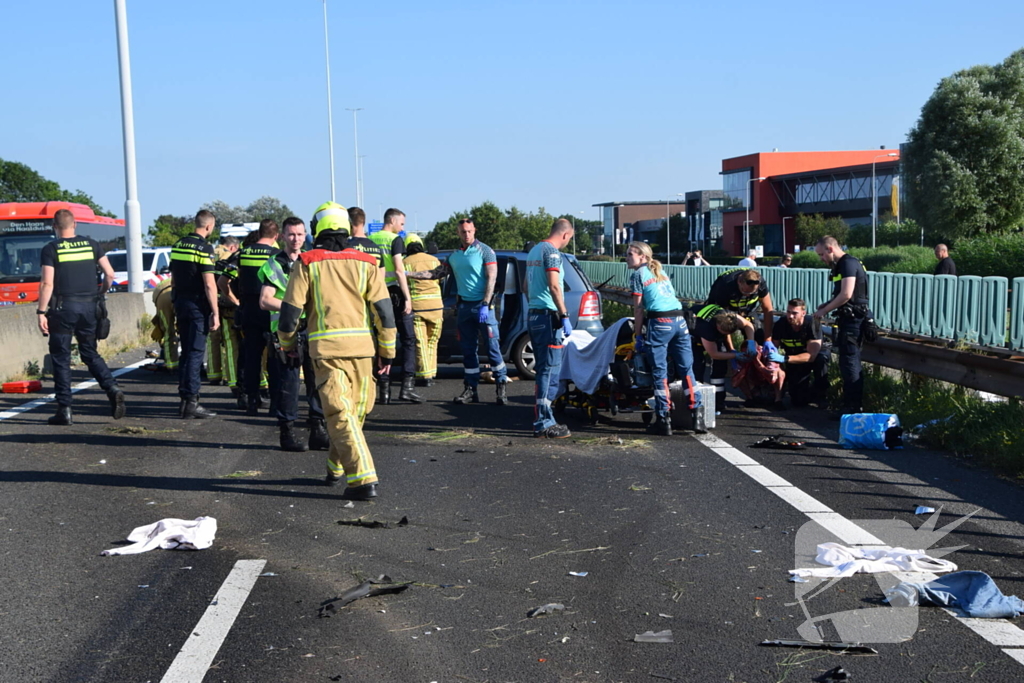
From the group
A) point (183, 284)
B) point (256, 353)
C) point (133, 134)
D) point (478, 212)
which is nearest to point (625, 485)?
point (256, 353)

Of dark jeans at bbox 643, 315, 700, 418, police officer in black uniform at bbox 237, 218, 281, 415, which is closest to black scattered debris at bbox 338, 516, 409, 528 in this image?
dark jeans at bbox 643, 315, 700, 418

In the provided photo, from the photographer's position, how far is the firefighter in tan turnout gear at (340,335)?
280 inches

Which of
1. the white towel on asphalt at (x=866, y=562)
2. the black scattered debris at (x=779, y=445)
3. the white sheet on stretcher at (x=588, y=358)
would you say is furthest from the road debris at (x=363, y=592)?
the white sheet on stretcher at (x=588, y=358)

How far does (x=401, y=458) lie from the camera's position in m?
8.85

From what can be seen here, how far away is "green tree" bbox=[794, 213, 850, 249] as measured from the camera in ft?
289

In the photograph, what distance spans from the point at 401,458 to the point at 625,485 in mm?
2018

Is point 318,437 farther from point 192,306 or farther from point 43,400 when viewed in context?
point 43,400

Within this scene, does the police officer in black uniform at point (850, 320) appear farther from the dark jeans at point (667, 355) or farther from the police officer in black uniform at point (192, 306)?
the police officer in black uniform at point (192, 306)

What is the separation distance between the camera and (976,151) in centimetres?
5084

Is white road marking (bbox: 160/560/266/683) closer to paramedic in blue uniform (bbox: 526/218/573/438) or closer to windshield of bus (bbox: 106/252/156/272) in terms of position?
paramedic in blue uniform (bbox: 526/218/573/438)

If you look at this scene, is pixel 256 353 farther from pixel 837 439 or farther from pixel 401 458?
pixel 837 439

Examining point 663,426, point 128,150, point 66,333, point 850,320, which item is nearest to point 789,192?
point 128,150

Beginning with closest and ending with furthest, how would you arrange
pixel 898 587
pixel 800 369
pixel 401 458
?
pixel 898 587 → pixel 401 458 → pixel 800 369

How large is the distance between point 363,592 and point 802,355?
750 centimetres
